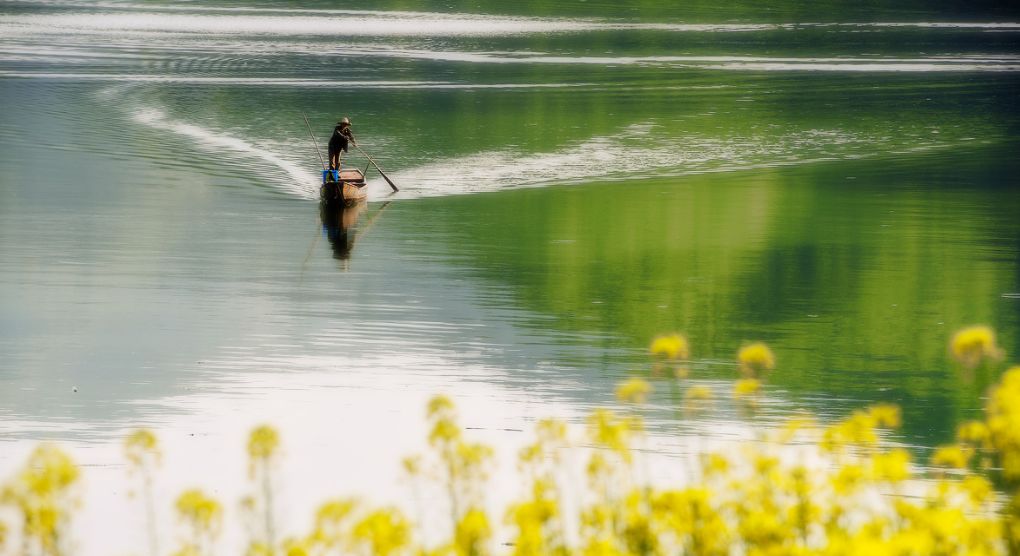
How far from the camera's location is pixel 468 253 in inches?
827

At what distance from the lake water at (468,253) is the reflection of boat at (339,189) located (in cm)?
28

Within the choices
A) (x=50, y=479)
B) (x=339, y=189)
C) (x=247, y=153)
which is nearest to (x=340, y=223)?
(x=339, y=189)

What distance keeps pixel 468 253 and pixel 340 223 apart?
3.61 m

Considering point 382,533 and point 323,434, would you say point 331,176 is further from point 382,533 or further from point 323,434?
point 382,533

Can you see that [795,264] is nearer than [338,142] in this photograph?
Yes

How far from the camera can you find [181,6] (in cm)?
8875

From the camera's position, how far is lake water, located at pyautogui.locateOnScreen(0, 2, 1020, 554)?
12.5m

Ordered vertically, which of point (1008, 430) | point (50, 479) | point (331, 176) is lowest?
point (50, 479)

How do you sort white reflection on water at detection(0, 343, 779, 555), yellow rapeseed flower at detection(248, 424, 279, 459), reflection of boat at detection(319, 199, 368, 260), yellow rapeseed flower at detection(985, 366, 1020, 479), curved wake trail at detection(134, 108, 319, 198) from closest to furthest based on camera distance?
yellow rapeseed flower at detection(985, 366, 1020, 479) → yellow rapeseed flower at detection(248, 424, 279, 459) → white reflection on water at detection(0, 343, 779, 555) → reflection of boat at detection(319, 199, 368, 260) → curved wake trail at detection(134, 108, 319, 198)

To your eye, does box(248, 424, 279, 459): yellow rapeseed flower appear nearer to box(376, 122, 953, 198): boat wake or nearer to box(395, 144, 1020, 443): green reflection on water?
box(395, 144, 1020, 443): green reflection on water

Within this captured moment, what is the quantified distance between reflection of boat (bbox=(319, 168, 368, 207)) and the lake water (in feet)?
0.92

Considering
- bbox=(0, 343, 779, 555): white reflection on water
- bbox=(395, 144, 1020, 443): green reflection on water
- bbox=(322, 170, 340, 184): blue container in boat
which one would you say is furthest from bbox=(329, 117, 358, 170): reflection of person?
bbox=(0, 343, 779, 555): white reflection on water

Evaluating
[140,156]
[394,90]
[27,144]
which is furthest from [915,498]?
[394,90]

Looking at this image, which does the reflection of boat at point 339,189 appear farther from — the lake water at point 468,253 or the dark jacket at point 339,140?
the dark jacket at point 339,140
